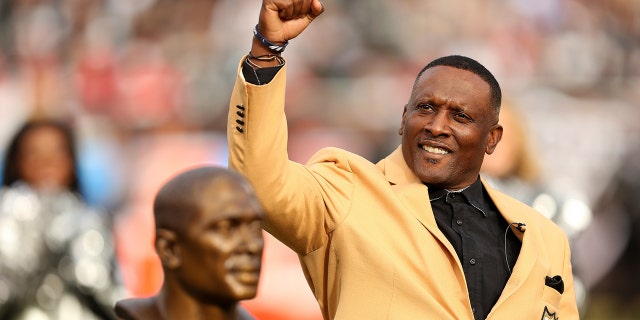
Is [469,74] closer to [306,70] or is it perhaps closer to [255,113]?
[255,113]

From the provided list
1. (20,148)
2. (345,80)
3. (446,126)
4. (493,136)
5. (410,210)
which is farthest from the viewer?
(345,80)

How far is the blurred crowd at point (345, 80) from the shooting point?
960 cm

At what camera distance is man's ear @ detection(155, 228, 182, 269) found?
2586mm

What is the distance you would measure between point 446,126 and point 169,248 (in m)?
1.48

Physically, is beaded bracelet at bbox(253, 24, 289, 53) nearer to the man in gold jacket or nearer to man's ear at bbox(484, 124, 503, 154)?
the man in gold jacket

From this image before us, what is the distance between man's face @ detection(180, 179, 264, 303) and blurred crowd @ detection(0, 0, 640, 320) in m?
6.79

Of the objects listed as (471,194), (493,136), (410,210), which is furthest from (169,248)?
(493,136)

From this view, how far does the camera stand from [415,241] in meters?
3.71

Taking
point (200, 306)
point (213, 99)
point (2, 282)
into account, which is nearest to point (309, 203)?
point (200, 306)

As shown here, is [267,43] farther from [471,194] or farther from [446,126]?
[471,194]

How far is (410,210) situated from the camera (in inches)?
149

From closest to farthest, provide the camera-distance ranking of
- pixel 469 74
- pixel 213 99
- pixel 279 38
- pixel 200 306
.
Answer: pixel 200 306 → pixel 279 38 → pixel 469 74 → pixel 213 99

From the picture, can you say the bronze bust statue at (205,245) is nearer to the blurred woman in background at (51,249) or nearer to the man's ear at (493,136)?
the man's ear at (493,136)

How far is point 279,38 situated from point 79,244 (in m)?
4.90
